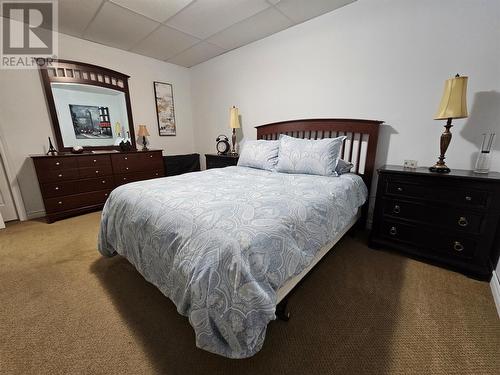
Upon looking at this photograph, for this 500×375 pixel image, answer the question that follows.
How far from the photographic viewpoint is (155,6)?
2.23m

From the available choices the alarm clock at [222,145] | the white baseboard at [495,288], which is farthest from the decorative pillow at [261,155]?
the white baseboard at [495,288]

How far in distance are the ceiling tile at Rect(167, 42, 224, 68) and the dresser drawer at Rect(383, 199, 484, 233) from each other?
3271 mm

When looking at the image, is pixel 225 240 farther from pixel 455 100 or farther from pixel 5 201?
pixel 5 201

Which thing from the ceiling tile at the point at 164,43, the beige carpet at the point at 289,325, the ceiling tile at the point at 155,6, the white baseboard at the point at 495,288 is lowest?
the beige carpet at the point at 289,325

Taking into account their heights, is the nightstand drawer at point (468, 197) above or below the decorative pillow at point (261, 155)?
below

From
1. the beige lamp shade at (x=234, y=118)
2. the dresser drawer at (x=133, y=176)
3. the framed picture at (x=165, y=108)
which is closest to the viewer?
the dresser drawer at (x=133, y=176)

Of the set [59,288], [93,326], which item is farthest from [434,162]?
[59,288]

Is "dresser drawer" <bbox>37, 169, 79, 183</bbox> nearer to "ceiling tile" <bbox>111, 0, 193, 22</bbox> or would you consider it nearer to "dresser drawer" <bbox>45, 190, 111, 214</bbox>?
"dresser drawer" <bbox>45, 190, 111, 214</bbox>

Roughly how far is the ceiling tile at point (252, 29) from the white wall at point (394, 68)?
0.12 meters

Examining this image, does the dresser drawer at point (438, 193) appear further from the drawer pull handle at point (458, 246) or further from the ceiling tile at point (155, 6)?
the ceiling tile at point (155, 6)

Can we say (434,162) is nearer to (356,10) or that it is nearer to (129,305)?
(356,10)

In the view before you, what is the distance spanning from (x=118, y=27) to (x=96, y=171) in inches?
74.3

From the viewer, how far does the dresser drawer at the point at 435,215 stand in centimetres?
157

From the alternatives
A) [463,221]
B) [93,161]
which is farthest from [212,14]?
[463,221]
